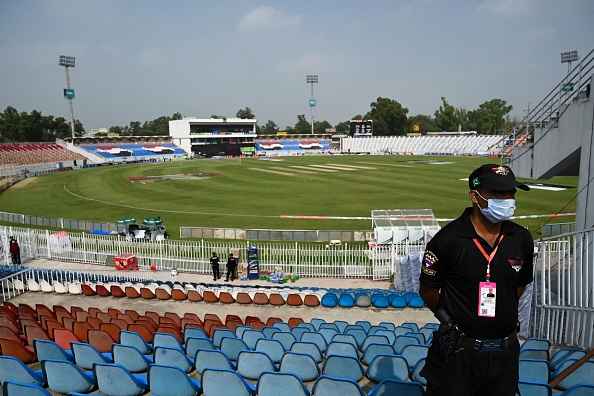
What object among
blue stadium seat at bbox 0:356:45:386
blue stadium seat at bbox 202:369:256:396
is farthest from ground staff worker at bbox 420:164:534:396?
blue stadium seat at bbox 0:356:45:386

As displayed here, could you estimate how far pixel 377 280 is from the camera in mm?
17281

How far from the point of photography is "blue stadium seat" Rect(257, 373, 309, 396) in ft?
14.0

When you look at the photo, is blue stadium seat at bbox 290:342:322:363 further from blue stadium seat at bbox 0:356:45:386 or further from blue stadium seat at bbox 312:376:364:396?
blue stadium seat at bbox 0:356:45:386

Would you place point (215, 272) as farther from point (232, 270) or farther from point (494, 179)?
point (494, 179)

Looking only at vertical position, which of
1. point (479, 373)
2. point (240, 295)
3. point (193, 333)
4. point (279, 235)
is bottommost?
point (279, 235)

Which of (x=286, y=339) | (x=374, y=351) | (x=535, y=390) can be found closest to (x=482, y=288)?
(x=535, y=390)

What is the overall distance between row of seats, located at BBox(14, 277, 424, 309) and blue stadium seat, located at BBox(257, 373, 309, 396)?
8.00 meters

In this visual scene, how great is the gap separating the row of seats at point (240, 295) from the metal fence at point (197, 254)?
3.94 meters

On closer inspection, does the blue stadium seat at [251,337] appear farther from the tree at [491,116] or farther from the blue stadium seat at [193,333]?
the tree at [491,116]

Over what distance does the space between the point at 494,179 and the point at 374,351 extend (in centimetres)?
382

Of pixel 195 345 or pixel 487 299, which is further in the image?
pixel 195 345

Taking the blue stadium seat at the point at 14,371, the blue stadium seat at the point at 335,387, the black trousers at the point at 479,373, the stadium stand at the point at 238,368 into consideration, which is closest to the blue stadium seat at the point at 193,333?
the stadium stand at the point at 238,368

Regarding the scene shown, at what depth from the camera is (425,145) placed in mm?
108375

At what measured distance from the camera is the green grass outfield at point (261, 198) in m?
30.3
